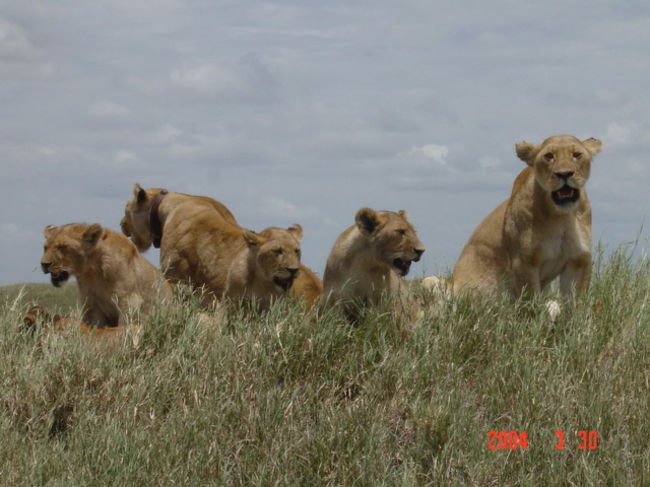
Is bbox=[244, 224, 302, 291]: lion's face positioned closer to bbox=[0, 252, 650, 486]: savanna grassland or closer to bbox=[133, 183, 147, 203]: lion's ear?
bbox=[0, 252, 650, 486]: savanna grassland

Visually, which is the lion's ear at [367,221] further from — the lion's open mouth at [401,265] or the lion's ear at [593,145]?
the lion's ear at [593,145]

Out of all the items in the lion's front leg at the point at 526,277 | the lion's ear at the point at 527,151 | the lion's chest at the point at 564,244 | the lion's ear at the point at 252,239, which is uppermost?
the lion's ear at the point at 527,151

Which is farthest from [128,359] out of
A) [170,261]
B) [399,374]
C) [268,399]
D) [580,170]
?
[580,170]

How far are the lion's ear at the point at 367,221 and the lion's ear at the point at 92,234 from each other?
1996 millimetres

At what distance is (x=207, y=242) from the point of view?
32.9 feet

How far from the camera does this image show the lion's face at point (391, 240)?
8203 millimetres

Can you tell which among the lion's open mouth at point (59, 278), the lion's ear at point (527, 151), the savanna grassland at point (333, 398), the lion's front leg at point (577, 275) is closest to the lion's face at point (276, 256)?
the savanna grassland at point (333, 398)

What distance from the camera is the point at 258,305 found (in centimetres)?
863

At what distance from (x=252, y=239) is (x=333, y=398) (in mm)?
1947

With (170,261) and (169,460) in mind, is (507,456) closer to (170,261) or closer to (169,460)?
(169,460)

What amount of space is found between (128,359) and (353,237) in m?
1.89

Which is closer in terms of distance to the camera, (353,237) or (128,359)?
(128,359)

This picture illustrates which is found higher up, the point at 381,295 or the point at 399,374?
the point at 381,295
